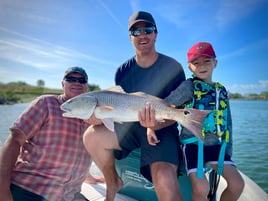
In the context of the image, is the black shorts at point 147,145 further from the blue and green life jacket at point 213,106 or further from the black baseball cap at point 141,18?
the black baseball cap at point 141,18

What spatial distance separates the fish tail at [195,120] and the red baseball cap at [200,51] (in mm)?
752

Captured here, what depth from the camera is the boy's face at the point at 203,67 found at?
2771 mm

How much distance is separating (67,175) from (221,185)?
1.98 m

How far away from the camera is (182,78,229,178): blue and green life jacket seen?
2.62 meters

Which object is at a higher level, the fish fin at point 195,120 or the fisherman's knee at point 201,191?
the fish fin at point 195,120

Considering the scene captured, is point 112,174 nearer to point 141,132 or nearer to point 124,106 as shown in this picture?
point 141,132

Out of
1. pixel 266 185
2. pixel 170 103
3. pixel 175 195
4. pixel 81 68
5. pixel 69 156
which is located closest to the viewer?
pixel 175 195

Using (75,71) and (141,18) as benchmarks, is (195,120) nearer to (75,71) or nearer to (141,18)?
(141,18)

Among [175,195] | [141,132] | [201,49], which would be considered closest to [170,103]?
[141,132]

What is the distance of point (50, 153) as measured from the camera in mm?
2746

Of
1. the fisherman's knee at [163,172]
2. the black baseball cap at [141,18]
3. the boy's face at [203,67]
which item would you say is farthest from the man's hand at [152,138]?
the black baseball cap at [141,18]

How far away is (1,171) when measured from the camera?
2514mm

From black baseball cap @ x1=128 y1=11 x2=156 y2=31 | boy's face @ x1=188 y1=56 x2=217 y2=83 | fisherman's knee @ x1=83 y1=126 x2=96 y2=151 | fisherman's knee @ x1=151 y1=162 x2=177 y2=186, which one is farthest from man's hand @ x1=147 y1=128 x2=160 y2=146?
black baseball cap @ x1=128 y1=11 x2=156 y2=31

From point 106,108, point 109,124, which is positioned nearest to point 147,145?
point 109,124
